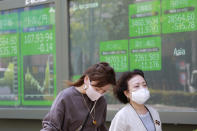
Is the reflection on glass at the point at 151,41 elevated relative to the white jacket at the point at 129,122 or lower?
elevated

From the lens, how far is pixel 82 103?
3.58 m

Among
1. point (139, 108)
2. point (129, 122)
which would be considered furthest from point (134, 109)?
point (129, 122)

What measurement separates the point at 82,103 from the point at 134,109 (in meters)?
0.47

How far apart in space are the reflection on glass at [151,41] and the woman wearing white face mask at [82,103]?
6.60 feet

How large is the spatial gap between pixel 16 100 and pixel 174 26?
3379mm

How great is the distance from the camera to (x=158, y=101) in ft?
18.2

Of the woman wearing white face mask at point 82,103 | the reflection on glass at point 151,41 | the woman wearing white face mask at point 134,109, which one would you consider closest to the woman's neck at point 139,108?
the woman wearing white face mask at point 134,109

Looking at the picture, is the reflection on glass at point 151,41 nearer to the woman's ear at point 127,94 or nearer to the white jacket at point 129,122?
the woman's ear at point 127,94

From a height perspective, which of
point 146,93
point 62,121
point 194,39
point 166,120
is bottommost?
point 166,120

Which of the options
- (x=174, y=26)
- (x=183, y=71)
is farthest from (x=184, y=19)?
(x=183, y=71)

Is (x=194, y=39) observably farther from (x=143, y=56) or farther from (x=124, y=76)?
(x=124, y=76)

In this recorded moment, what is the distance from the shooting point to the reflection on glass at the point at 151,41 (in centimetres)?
531

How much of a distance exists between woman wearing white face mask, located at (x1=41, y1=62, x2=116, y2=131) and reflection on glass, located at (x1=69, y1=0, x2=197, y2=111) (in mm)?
2012

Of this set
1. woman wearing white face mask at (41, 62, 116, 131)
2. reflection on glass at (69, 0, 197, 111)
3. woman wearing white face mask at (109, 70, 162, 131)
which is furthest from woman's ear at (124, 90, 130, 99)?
reflection on glass at (69, 0, 197, 111)
